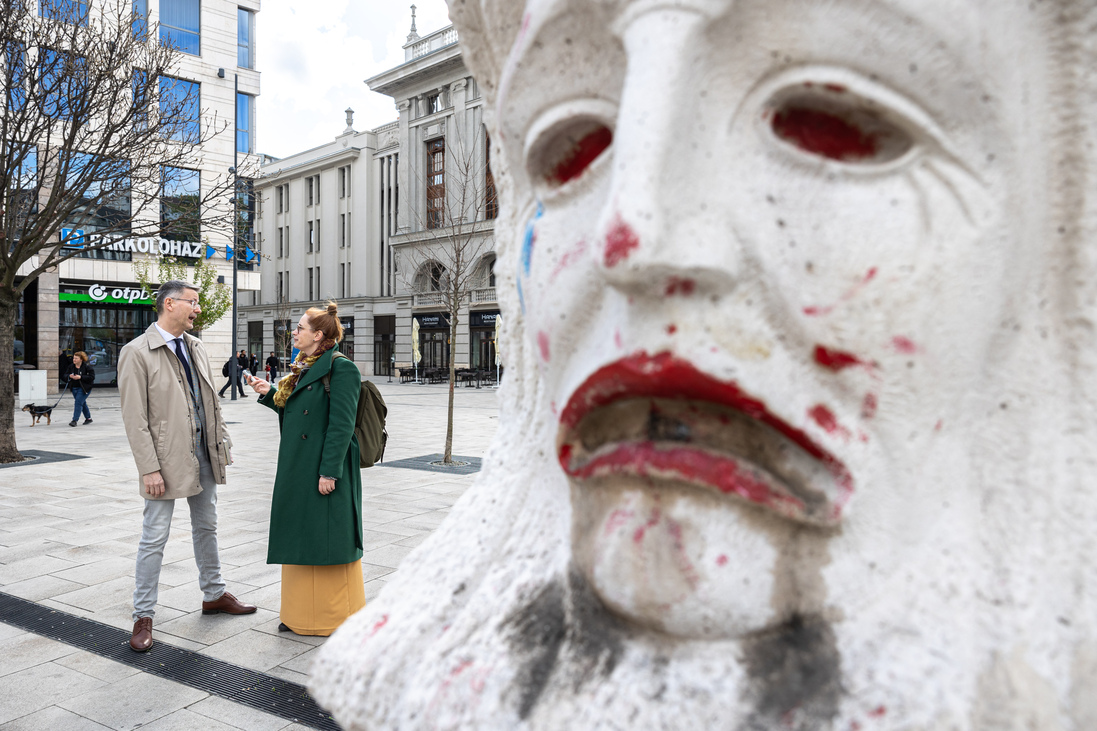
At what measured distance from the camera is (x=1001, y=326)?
0.87 metres

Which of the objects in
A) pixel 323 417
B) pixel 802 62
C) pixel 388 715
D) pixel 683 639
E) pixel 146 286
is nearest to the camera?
pixel 802 62

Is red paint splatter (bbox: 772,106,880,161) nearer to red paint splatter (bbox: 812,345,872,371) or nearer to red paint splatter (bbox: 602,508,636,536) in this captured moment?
red paint splatter (bbox: 812,345,872,371)

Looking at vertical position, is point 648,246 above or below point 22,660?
above

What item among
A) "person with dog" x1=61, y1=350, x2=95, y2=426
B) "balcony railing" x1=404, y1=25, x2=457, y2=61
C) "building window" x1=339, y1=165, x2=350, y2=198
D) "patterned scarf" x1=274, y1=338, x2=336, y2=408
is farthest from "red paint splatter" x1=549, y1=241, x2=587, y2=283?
"building window" x1=339, y1=165, x2=350, y2=198

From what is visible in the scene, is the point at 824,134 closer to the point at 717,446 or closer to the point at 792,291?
the point at 792,291

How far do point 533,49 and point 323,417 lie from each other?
3.01 meters

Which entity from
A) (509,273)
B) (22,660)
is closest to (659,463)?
(509,273)

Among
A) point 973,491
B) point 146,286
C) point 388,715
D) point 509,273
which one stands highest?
point 146,286

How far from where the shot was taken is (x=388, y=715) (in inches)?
46.3

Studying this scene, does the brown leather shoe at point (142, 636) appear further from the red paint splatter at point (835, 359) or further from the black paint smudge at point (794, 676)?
the red paint splatter at point (835, 359)

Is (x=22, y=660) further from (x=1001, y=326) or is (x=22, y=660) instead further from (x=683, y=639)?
(x=1001, y=326)

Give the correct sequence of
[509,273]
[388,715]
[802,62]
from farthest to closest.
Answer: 1. [509,273]
2. [388,715]
3. [802,62]

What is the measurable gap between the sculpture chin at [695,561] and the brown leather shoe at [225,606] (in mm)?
3718

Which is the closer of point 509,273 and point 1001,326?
point 1001,326
